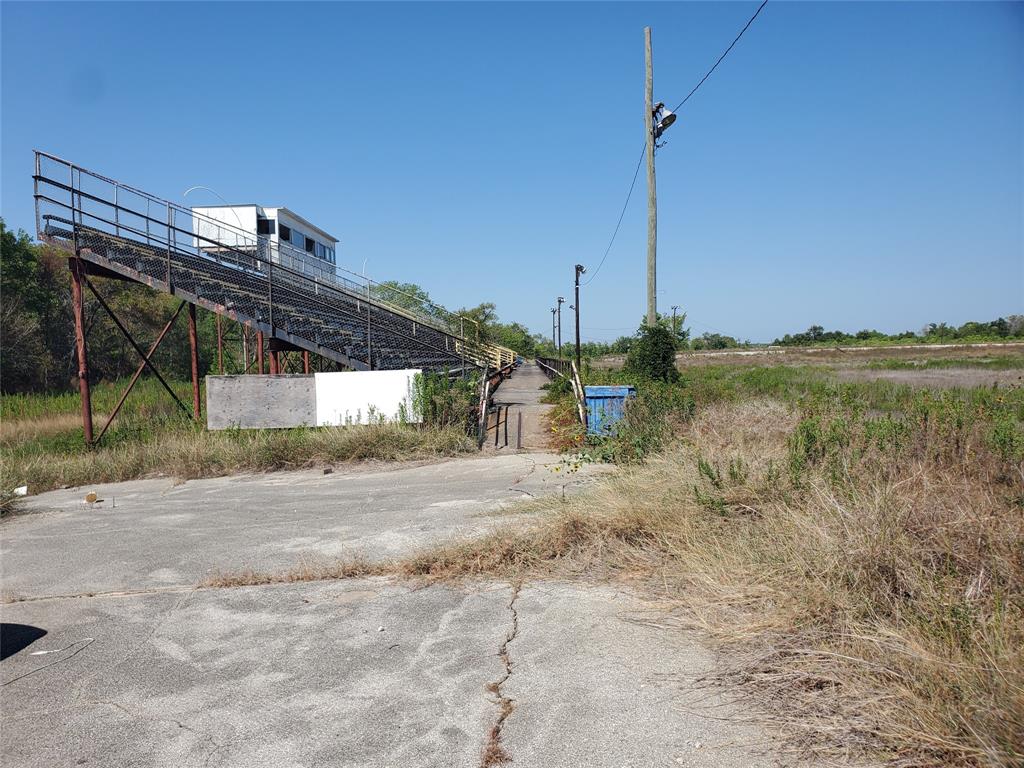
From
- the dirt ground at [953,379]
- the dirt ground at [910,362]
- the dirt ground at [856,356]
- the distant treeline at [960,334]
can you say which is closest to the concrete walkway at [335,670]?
the dirt ground at [910,362]

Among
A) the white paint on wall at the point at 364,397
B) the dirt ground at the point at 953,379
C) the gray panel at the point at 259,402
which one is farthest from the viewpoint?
the dirt ground at the point at 953,379

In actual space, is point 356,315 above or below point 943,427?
above

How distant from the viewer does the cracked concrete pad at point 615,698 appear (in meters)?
2.92

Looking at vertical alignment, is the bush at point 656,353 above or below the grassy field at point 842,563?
above

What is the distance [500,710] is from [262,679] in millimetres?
1496

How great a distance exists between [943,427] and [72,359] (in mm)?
39833

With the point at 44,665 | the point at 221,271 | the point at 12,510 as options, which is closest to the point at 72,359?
the point at 221,271

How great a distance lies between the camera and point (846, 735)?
2.79 metres

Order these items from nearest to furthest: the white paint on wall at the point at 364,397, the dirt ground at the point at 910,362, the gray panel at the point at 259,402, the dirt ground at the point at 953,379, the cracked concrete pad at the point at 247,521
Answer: the cracked concrete pad at the point at 247,521 → the white paint on wall at the point at 364,397 → the gray panel at the point at 259,402 → the dirt ground at the point at 953,379 → the dirt ground at the point at 910,362

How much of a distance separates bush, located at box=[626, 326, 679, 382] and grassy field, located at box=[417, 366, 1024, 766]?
8130 millimetres

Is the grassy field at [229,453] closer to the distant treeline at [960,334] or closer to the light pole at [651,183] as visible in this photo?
the light pole at [651,183]

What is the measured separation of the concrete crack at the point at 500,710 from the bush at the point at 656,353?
11742 mm

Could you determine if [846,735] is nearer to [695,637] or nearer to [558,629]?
[695,637]

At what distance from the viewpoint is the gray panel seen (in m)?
13.3
